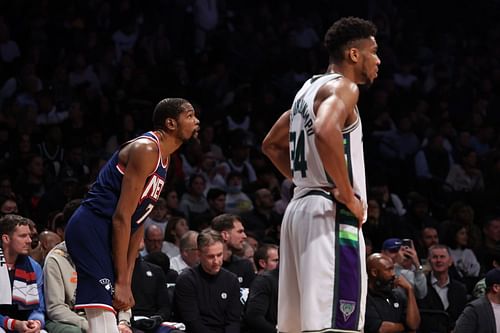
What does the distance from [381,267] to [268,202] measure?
10.0 feet

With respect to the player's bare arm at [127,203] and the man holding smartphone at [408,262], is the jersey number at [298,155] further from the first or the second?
the man holding smartphone at [408,262]

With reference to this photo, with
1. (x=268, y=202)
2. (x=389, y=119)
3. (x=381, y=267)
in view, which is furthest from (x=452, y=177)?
(x=381, y=267)

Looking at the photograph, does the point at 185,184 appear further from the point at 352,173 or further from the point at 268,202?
the point at 352,173

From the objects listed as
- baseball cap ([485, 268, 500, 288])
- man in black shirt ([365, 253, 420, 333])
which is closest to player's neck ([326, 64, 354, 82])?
man in black shirt ([365, 253, 420, 333])

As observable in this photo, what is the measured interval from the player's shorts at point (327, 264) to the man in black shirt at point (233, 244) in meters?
4.29

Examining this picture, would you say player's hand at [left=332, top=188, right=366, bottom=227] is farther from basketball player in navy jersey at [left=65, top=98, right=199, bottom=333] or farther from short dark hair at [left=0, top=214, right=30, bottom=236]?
short dark hair at [left=0, top=214, right=30, bottom=236]

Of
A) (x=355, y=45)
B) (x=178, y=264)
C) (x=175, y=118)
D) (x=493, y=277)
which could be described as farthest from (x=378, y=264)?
(x=355, y=45)

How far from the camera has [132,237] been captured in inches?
223

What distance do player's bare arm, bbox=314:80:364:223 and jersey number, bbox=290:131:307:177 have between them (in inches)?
8.4

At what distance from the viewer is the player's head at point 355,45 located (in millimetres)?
4867

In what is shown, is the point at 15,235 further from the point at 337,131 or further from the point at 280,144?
the point at 337,131

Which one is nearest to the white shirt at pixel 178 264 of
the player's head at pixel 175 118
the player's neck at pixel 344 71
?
the player's head at pixel 175 118

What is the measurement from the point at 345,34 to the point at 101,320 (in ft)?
6.94

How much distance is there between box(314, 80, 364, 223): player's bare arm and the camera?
4.54m
